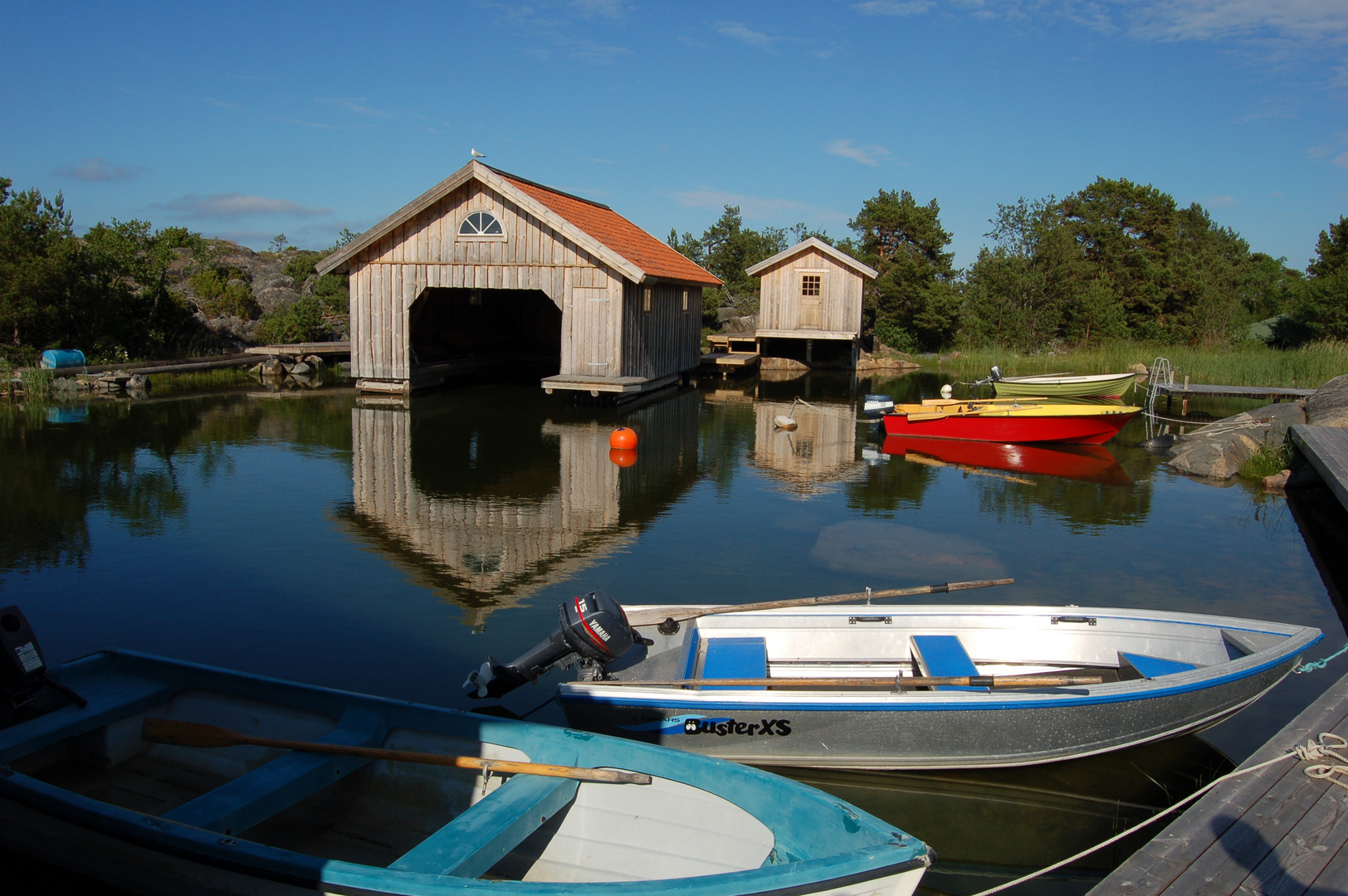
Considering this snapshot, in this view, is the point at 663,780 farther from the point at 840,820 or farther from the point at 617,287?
the point at 617,287

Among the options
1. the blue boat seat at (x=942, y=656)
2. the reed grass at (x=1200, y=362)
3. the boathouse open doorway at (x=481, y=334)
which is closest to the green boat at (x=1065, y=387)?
the reed grass at (x=1200, y=362)

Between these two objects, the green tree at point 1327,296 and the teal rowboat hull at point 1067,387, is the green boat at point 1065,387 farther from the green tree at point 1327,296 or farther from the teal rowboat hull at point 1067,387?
the green tree at point 1327,296

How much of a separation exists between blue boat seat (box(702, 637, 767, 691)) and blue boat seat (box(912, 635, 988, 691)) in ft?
3.43

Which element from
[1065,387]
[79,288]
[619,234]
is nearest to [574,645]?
[1065,387]

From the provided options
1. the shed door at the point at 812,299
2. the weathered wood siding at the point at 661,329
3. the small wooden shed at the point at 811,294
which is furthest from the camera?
the shed door at the point at 812,299

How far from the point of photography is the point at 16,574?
8461 mm

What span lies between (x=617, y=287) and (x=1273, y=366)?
18511mm

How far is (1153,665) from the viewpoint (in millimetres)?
6332

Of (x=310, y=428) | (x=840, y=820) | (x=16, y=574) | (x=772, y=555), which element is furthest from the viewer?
(x=310, y=428)

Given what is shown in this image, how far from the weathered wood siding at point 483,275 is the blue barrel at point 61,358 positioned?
648 cm

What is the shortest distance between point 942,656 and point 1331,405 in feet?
48.1

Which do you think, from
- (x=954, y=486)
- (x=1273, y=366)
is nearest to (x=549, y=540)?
(x=954, y=486)

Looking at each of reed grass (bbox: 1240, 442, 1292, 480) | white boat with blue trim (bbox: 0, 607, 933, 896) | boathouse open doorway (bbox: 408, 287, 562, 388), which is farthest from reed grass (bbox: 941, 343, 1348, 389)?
A: white boat with blue trim (bbox: 0, 607, 933, 896)

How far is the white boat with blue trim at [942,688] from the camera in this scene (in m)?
5.45
